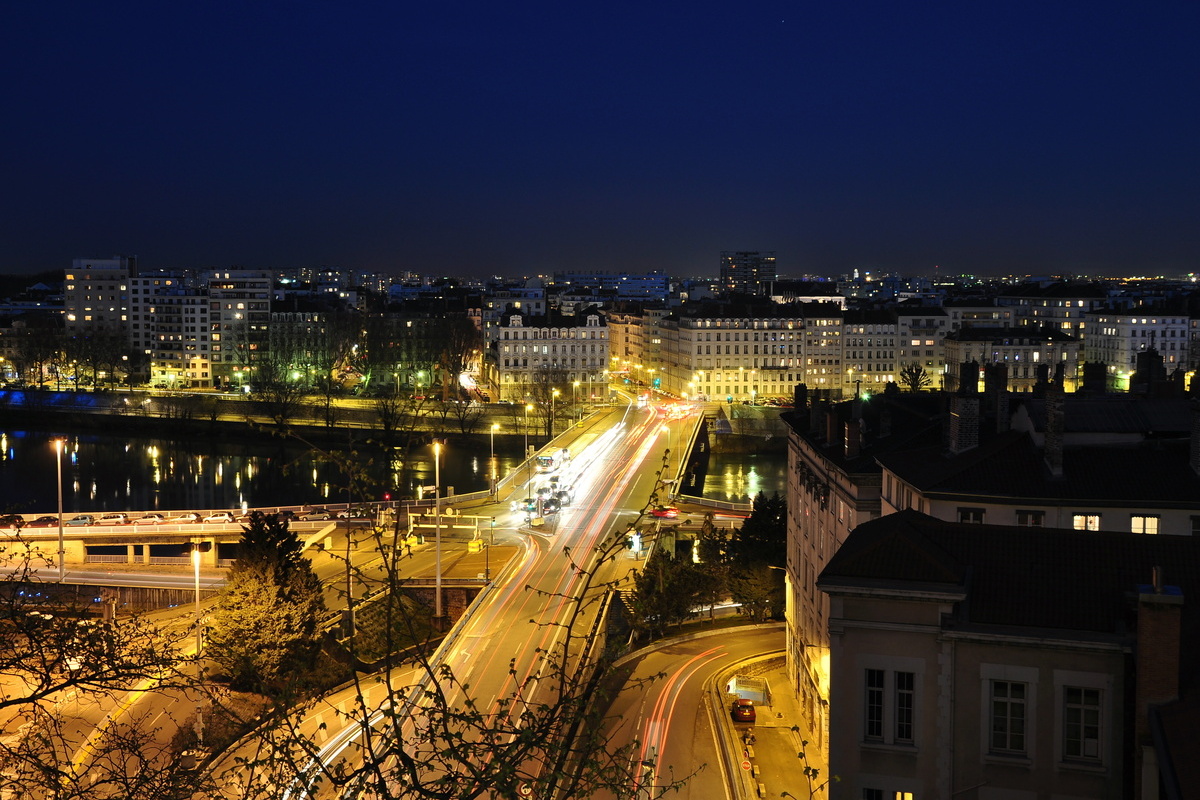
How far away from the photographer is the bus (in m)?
33.5

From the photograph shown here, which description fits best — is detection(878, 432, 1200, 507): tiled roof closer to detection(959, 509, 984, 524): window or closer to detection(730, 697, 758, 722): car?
detection(959, 509, 984, 524): window

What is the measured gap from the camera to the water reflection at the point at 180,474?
113 ft

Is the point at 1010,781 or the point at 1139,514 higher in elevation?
the point at 1139,514

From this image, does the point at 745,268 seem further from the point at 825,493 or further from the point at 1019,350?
the point at 825,493

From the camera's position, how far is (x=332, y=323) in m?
69.8

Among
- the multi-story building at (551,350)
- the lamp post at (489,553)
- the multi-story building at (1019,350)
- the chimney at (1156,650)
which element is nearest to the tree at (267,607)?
the lamp post at (489,553)

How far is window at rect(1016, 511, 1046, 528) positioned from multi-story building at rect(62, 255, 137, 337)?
6743 centimetres

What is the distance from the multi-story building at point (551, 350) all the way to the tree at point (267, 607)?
40958 mm

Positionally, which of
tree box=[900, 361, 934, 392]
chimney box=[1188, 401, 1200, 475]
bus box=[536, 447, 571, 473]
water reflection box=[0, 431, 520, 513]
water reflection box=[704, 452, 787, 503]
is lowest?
water reflection box=[704, 452, 787, 503]

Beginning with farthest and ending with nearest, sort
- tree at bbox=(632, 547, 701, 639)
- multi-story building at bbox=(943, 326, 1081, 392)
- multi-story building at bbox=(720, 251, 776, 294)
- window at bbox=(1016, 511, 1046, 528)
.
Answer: multi-story building at bbox=(720, 251, 776, 294) → multi-story building at bbox=(943, 326, 1081, 392) → tree at bbox=(632, 547, 701, 639) → window at bbox=(1016, 511, 1046, 528)

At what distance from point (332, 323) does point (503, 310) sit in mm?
9654

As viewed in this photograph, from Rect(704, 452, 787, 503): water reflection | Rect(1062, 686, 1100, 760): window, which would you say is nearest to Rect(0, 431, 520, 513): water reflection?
Rect(704, 452, 787, 503): water reflection

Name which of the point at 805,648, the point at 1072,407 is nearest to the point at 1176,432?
the point at 1072,407

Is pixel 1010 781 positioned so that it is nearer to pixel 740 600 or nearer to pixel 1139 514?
pixel 1139 514
